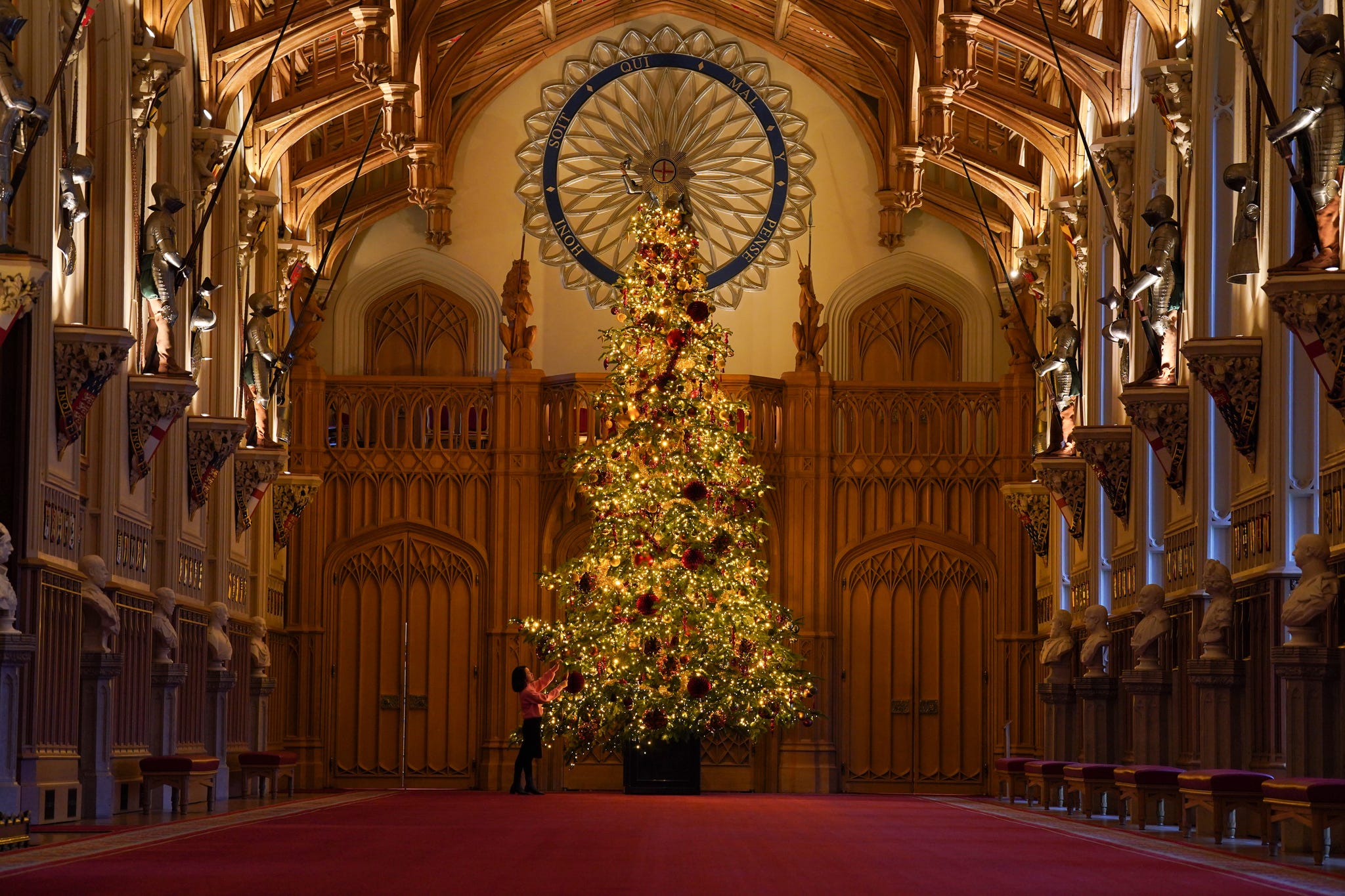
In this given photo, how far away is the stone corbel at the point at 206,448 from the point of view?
60.7 feet

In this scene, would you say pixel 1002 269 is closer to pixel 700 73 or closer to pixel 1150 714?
pixel 700 73

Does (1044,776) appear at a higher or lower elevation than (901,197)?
lower

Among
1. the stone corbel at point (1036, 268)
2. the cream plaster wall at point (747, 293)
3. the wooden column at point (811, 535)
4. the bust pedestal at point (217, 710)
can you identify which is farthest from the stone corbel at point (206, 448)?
the stone corbel at point (1036, 268)

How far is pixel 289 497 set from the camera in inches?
882

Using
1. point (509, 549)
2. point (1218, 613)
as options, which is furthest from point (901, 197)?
point (1218, 613)

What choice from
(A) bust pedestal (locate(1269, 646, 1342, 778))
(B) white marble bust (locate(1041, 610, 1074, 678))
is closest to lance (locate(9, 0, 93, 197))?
(A) bust pedestal (locate(1269, 646, 1342, 778))

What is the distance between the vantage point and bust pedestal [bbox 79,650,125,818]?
47.5ft

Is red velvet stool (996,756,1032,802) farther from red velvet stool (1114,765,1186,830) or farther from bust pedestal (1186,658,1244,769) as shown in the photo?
bust pedestal (1186,658,1244,769)

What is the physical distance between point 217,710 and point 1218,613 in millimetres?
10051

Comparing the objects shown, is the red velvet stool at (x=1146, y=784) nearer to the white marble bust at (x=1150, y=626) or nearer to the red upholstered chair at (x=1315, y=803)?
the white marble bust at (x=1150, y=626)

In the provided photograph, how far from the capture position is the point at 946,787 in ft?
76.4

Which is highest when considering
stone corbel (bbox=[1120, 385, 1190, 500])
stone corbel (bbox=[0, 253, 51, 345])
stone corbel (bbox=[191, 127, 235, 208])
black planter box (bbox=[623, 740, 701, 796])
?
stone corbel (bbox=[191, 127, 235, 208])

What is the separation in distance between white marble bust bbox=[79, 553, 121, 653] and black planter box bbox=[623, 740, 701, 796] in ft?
22.3

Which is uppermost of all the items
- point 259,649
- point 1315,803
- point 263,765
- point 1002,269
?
point 1002,269
